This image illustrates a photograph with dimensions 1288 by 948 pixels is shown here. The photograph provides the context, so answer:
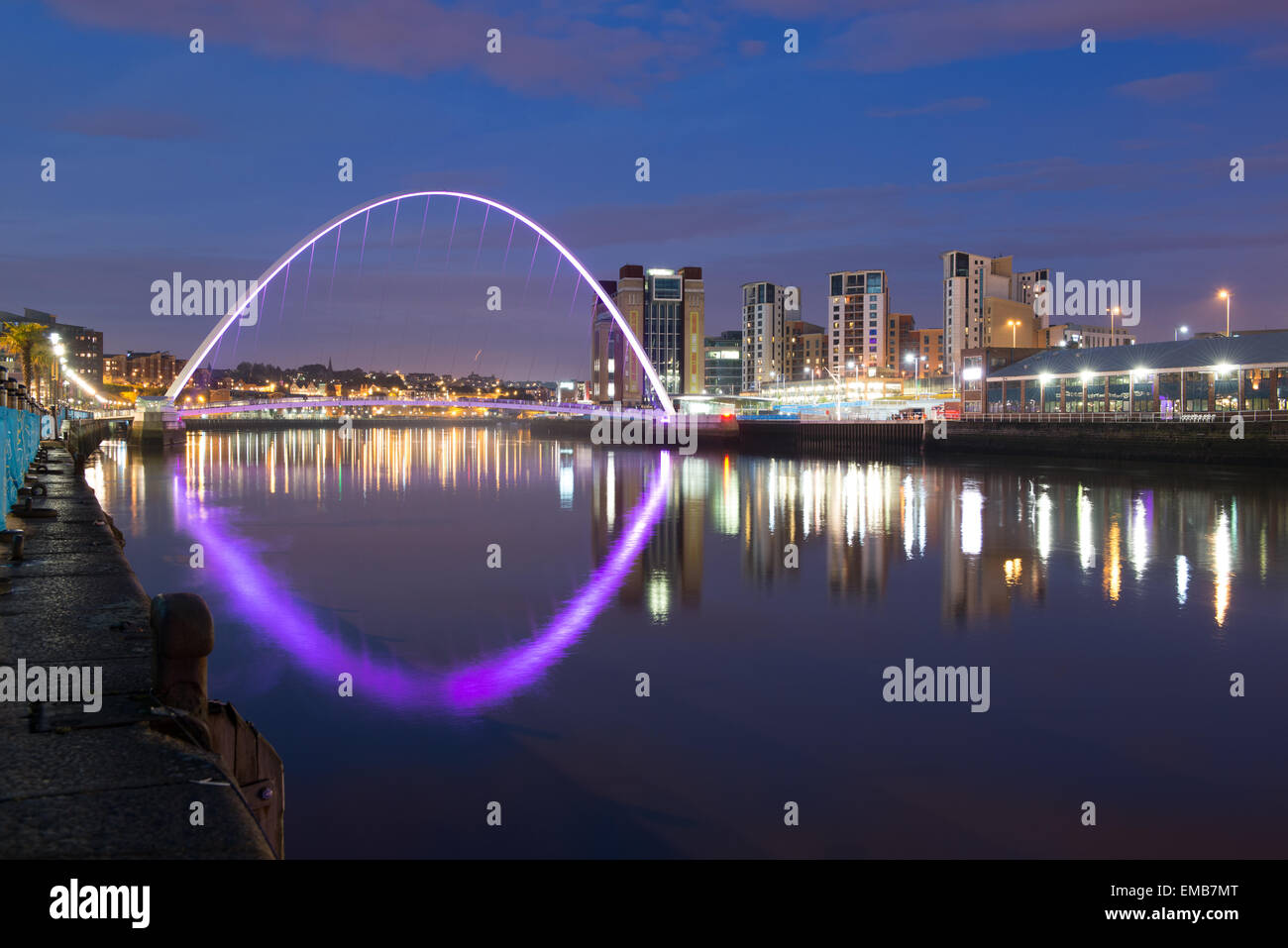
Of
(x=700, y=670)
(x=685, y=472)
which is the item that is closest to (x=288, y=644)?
(x=700, y=670)

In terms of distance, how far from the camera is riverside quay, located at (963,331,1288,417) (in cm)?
5056

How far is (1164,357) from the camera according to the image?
5566cm

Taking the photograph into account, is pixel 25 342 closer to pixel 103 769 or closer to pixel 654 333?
pixel 103 769

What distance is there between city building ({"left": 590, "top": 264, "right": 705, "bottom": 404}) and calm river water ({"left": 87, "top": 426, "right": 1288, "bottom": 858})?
5823 inches

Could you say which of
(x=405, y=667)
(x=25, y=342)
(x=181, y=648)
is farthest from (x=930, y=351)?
(x=181, y=648)

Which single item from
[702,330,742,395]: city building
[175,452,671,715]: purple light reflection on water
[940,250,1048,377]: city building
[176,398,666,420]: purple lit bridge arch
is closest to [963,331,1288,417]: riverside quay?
[176,398,666,420]: purple lit bridge arch

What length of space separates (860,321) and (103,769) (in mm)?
174987

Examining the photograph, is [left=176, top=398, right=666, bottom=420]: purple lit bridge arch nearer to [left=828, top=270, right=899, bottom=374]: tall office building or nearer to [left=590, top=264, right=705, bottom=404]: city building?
[left=590, top=264, right=705, bottom=404]: city building

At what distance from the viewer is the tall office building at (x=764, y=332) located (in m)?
182

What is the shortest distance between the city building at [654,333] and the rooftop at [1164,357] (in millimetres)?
110426

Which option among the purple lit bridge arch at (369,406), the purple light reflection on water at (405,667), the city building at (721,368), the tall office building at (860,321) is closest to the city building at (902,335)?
the tall office building at (860,321)

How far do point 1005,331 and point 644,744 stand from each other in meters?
135

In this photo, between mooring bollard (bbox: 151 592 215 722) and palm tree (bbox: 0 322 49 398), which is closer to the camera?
mooring bollard (bbox: 151 592 215 722)

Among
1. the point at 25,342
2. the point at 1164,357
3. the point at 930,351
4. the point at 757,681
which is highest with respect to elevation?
the point at 930,351
